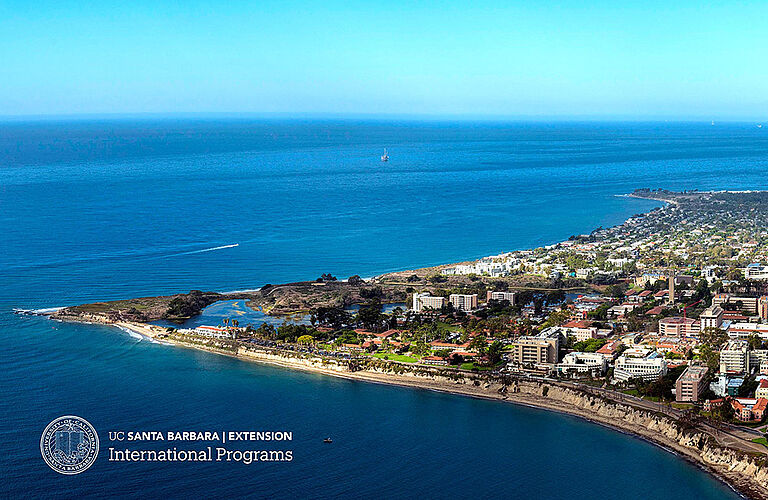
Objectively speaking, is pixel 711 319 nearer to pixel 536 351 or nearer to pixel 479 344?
pixel 536 351

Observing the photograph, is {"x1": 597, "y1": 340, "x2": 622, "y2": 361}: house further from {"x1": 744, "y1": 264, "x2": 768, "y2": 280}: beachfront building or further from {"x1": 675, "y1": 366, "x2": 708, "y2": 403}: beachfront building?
{"x1": 744, "y1": 264, "x2": 768, "y2": 280}: beachfront building

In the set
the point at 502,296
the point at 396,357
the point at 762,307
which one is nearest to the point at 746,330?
the point at 762,307

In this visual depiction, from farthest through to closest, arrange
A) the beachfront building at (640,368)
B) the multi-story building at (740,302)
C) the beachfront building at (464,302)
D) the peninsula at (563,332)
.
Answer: the beachfront building at (464,302)
the multi-story building at (740,302)
the beachfront building at (640,368)
the peninsula at (563,332)

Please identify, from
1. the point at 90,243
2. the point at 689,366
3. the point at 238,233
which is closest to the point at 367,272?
the point at 238,233

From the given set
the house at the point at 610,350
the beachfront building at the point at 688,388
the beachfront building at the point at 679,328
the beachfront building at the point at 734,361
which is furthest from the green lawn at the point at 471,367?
the beachfront building at the point at 679,328

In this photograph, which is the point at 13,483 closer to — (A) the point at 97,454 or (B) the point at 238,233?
(A) the point at 97,454

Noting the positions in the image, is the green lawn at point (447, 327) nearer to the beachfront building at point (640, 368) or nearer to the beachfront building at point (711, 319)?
the beachfront building at point (640, 368)

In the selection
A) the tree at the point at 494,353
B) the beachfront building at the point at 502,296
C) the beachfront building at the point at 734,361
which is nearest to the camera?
the beachfront building at the point at 734,361

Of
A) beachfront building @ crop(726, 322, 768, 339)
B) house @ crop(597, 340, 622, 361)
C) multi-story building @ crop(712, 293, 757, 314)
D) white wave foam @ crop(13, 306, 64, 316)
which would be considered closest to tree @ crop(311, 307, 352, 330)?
house @ crop(597, 340, 622, 361)
